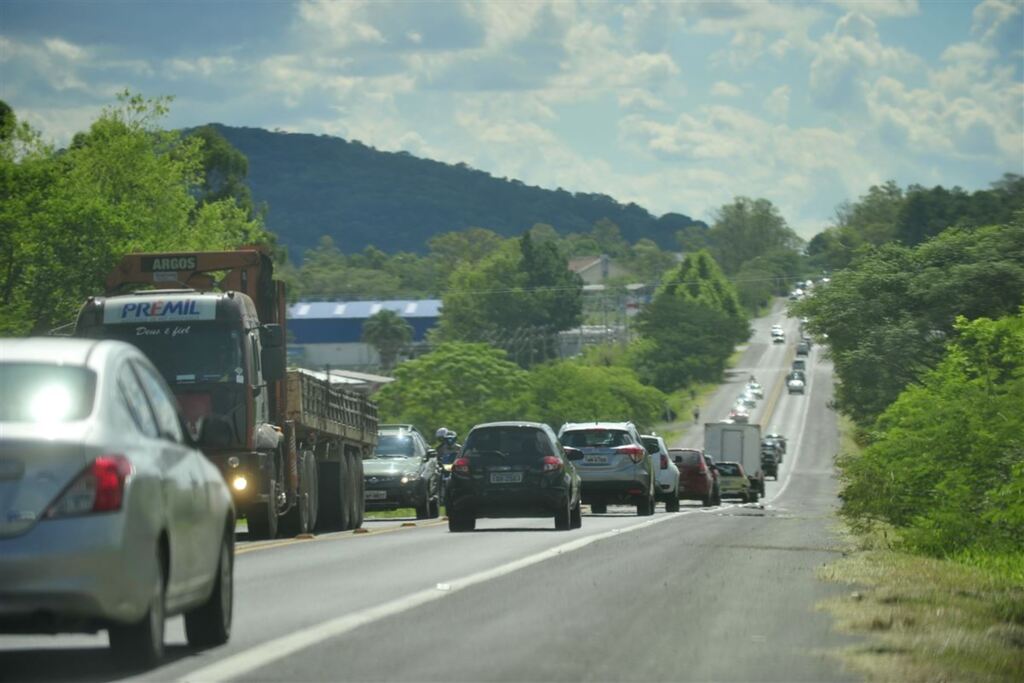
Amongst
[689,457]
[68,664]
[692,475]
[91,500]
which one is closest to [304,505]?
[68,664]

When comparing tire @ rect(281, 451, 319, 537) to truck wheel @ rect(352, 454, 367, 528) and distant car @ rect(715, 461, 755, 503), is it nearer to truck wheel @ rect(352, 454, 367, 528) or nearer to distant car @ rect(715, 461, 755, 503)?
truck wheel @ rect(352, 454, 367, 528)

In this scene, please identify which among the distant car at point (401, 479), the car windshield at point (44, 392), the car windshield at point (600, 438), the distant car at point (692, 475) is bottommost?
the distant car at point (692, 475)

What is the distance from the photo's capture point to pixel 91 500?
883 centimetres

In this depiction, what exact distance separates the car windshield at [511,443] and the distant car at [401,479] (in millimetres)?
7950

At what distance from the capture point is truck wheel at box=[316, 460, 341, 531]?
2853 cm

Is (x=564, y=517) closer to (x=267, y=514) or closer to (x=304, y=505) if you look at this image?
(x=304, y=505)

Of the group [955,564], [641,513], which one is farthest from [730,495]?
[955,564]

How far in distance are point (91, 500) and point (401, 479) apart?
88.4ft

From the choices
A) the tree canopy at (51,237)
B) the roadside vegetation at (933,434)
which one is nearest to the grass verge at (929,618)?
the roadside vegetation at (933,434)

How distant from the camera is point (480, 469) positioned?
27125 millimetres

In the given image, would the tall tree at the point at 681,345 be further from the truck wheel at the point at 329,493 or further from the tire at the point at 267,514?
the tire at the point at 267,514

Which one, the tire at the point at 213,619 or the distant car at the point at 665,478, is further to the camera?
the distant car at the point at 665,478

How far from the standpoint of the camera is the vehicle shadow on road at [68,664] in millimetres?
9531

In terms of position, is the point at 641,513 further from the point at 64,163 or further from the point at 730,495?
the point at 64,163
